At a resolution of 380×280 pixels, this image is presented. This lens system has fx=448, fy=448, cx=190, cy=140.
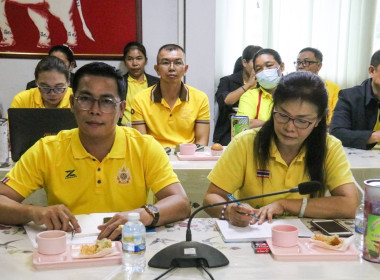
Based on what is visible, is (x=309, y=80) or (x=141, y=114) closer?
(x=309, y=80)

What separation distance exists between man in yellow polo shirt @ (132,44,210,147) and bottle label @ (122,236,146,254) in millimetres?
2094

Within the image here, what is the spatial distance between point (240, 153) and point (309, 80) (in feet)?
1.26

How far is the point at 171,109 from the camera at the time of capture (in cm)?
328

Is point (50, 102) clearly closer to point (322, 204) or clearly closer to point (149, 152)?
point (149, 152)

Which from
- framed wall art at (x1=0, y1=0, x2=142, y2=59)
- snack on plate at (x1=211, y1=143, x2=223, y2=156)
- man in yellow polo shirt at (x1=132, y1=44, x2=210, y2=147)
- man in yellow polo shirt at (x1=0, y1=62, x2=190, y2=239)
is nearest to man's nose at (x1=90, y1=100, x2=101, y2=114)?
man in yellow polo shirt at (x1=0, y1=62, x2=190, y2=239)

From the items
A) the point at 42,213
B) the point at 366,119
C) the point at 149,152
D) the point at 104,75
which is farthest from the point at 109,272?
the point at 366,119

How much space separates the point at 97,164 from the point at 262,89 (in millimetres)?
2040

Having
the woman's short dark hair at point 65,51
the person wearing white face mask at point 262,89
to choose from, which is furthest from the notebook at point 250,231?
the woman's short dark hair at point 65,51

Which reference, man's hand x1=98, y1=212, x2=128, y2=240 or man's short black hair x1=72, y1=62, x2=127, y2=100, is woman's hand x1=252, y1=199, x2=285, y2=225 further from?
man's short black hair x1=72, y1=62, x2=127, y2=100

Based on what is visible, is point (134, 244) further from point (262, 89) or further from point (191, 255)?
point (262, 89)

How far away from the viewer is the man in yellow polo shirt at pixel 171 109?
327 cm

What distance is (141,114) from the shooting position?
10.7ft

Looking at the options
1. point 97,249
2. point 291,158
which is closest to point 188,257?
point 97,249

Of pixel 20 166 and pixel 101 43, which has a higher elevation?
pixel 101 43
